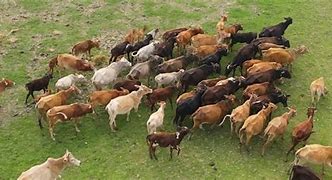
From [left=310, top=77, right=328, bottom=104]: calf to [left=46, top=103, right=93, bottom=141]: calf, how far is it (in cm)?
558

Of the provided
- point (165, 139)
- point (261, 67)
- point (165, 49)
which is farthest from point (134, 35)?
point (165, 139)

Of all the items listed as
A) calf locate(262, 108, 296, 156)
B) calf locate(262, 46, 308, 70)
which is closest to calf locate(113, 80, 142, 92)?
calf locate(262, 108, 296, 156)

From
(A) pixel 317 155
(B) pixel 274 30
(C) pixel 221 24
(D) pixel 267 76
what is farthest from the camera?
(C) pixel 221 24

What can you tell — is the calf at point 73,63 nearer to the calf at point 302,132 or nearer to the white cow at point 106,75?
the white cow at point 106,75

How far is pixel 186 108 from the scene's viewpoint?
44.0ft

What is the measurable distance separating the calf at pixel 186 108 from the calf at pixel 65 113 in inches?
82.1

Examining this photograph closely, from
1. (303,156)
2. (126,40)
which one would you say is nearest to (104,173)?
(303,156)

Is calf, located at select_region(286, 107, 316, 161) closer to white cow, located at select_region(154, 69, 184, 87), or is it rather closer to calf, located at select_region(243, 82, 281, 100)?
calf, located at select_region(243, 82, 281, 100)

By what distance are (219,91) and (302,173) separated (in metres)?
3.34

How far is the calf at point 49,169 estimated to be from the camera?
1115cm

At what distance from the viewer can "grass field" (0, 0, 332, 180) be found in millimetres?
12508

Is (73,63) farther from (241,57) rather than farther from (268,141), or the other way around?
(268,141)

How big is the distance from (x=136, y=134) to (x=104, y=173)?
1524 millimetres

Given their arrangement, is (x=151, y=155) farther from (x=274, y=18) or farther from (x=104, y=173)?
(x=274, y=18)
